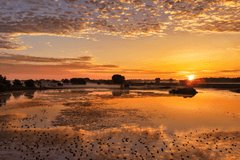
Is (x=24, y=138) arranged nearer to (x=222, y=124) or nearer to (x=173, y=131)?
(x=173, y=131)

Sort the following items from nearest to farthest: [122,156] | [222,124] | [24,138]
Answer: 1. [122,156]
2. [24,138]
3. [222,124]

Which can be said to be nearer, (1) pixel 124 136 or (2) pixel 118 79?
(1) pixel 124 136

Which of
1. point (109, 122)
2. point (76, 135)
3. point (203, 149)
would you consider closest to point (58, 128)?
point (76, 135)

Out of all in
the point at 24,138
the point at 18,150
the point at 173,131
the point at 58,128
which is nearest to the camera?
the point at 18,150

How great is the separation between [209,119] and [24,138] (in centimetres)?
2071

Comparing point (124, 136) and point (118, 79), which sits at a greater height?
point (118, 79)

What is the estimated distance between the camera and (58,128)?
27766 millimetres

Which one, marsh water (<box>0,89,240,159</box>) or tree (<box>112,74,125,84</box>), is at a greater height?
tree (<box>112,74,125,84</box>)

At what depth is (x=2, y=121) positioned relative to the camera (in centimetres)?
3195

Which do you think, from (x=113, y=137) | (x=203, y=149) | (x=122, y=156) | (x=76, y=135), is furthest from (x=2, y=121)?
(x=203, y=149)

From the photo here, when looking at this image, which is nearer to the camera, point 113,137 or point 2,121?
point 113,137

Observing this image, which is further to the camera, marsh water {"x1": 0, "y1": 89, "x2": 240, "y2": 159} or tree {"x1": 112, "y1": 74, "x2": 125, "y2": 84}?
tree {"x1": 112, "y1": 74, "x2": 125, "y2": 84}

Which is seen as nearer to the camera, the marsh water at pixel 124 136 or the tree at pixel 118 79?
the marsh water at pixel 124 136

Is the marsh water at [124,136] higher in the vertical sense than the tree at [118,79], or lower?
lower
